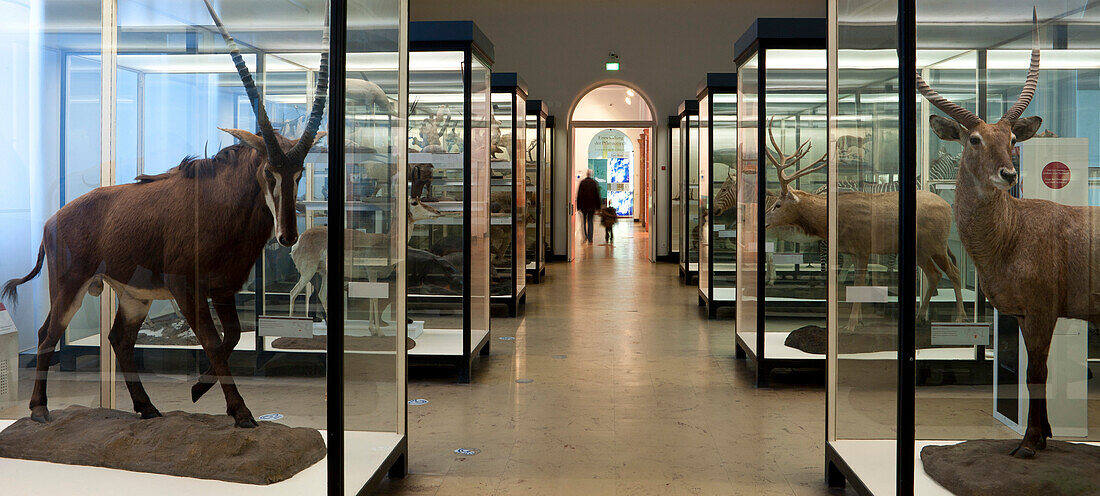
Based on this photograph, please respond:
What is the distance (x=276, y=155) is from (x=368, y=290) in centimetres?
66

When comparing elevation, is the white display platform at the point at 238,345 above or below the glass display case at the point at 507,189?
below

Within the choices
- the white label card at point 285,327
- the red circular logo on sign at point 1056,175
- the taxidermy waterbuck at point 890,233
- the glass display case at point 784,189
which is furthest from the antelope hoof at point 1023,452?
the glass display case at point 784,189

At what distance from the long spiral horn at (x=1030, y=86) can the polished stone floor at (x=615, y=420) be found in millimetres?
1731

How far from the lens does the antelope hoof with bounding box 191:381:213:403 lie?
2.65 m

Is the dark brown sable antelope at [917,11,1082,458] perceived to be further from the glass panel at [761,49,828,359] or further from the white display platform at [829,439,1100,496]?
the glass panel at [761,49,828,359]

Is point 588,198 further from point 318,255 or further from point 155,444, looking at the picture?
point 155,444

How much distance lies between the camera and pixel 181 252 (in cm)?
256

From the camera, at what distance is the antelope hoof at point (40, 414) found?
2.58 metres

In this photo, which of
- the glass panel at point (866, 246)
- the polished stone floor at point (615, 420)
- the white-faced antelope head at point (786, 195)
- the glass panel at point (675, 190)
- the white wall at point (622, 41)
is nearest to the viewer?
the glass panel at point (866, 246)

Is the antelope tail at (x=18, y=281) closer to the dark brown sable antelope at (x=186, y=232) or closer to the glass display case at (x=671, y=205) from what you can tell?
the dark brown sable antelope at (x=186, y=232)

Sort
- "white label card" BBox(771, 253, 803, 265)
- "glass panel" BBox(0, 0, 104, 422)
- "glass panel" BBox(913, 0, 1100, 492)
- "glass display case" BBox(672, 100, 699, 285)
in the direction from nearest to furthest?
1. "glass panel" BBox(0, 0, 104, 422)
2. "glass panel" BBox(913, 0, 1100, 492)
3. "white label card" BBox(771, 253, 803, 265)
4. "glass display case" BBox(672, 100, 699, 285)

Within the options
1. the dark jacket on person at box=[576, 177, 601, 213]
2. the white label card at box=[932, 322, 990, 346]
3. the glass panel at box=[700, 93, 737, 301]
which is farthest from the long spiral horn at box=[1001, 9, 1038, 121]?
the dark jacket on person at box=[576, 177, 601, 213]

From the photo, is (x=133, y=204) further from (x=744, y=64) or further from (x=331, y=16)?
(x=744, y=64)

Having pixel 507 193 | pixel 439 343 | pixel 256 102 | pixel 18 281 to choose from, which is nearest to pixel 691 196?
pixel 507 193
